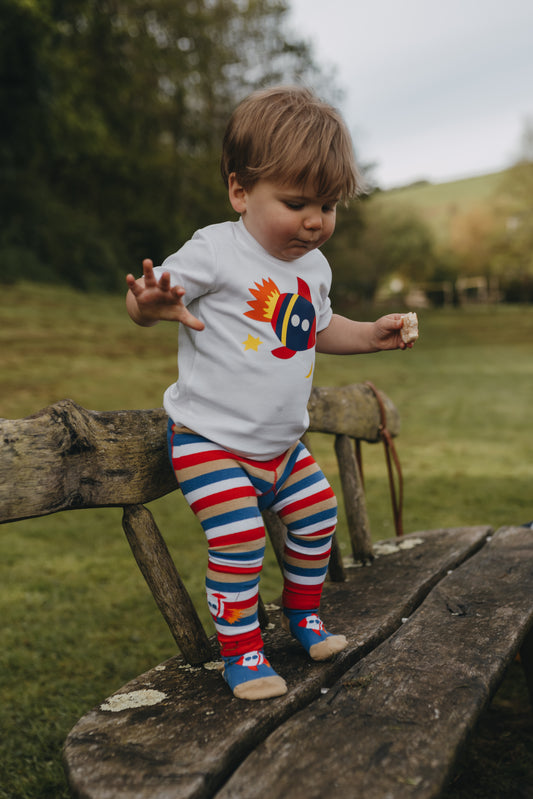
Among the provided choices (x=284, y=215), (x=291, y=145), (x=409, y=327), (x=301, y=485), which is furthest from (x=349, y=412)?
(x=291, y=145)

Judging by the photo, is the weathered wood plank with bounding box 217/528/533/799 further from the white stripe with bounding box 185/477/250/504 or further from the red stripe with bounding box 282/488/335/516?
the white stripe with bounding box 185/477/250/504

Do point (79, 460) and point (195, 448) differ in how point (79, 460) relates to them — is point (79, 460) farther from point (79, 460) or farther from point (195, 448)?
point (195, 448)

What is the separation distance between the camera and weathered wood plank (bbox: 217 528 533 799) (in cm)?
126

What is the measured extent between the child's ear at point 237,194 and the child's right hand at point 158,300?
371 millimetres

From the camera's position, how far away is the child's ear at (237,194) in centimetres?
188

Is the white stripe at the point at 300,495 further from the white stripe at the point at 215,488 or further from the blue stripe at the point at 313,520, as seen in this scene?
the white stripe at the point at 215,488

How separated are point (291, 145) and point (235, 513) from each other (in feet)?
2.96

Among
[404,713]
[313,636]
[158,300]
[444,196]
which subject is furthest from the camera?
[444,196]

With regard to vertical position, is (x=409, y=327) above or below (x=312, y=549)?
above

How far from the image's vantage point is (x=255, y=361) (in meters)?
1.82

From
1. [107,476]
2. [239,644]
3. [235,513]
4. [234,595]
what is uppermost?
[107,476]

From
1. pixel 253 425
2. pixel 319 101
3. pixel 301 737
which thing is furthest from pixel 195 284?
pixel 301 737

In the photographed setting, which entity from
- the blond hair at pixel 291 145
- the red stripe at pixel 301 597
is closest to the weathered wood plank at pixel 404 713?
the red stripe at pixel 301 597

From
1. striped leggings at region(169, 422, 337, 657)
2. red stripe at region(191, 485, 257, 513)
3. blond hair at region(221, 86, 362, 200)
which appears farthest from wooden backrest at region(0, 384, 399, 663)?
blond hair at region(221, 86, 362, 200)
